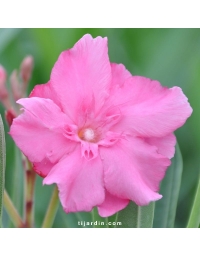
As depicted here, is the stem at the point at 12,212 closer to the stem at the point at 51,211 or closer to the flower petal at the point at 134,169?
the stem at the point at 51,211

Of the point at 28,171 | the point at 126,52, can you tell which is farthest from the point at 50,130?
the point at 126,52

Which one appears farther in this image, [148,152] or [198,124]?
[198,124]

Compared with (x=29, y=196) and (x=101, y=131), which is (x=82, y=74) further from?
(x=29, y=196)

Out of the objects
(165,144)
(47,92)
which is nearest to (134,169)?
(165,144)

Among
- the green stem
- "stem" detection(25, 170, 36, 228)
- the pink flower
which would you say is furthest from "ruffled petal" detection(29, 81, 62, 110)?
the green stem

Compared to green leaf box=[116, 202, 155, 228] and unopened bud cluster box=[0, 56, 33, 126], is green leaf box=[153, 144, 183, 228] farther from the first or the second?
unopened bud cluster box=[0, 56, 33, 126]

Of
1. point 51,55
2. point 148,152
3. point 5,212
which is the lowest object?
point 5,212
